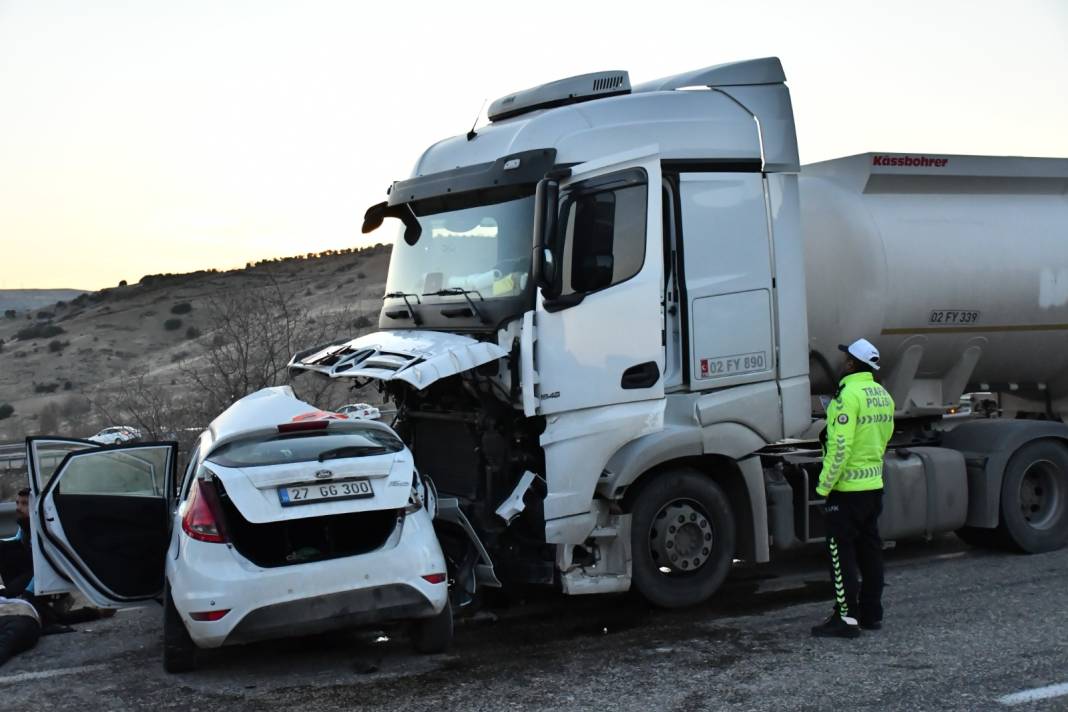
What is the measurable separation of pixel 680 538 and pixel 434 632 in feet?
6.38

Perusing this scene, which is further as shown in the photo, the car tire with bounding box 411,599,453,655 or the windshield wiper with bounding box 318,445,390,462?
the car tire with bounding box 411,599,453,655

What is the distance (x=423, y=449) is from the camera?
8703 millimetres

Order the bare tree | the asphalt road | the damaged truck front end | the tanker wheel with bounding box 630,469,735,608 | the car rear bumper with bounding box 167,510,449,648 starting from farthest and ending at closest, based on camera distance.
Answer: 1. the bare tree
2. the tanker wheel with bounding box 630,469,735,608
3. the damaged truck front end
4. the car rear bumper with bounding box 167,510,449,648
5. the asphalt road

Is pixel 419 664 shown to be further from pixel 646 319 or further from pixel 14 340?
pixel 14 340

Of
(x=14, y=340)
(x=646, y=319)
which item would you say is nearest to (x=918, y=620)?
(x=646, y=319)

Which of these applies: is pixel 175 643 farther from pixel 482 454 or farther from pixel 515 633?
pixel 482 454

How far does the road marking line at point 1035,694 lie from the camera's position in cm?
571

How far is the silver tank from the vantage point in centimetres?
905

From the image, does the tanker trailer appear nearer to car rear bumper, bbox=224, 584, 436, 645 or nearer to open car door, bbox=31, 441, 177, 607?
car rear bumper, bbox=224, 584, 436, 645

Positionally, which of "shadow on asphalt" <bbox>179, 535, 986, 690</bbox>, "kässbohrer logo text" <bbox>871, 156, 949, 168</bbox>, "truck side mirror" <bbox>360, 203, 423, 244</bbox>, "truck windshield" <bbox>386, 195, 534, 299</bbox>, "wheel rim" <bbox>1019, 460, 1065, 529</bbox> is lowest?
"shadow on asphalt" <bbox>179, 535, 986, 690</bbox>

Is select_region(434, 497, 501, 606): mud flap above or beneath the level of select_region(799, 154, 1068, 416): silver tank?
beneath

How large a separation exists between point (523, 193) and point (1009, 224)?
472 centimetres

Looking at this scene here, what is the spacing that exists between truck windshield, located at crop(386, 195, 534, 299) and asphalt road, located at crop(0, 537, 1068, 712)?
2.35 m

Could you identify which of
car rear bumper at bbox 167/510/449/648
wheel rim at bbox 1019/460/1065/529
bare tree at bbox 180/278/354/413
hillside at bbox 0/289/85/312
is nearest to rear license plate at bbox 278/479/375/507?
car rear bumper at bbox 167/510/449/648
